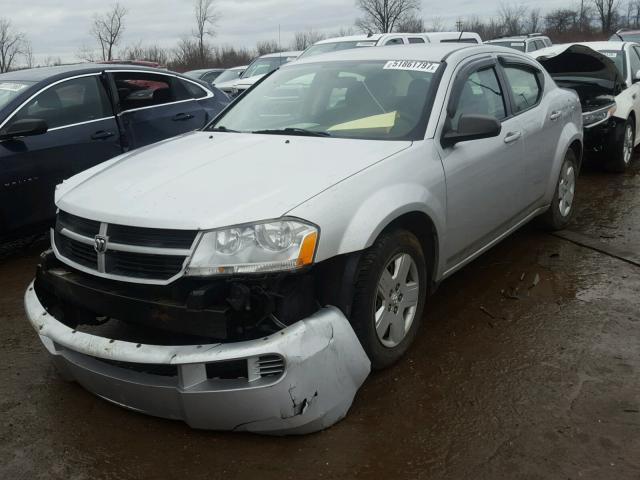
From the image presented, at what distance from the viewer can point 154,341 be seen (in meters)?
2.78

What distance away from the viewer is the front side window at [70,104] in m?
5.21

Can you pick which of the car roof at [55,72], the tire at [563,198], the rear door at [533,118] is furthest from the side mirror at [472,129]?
the car roof at [55,72]

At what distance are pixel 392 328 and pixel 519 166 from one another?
1795mm

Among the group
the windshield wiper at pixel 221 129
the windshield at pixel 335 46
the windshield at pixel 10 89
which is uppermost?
the windshield at pixel 335 46

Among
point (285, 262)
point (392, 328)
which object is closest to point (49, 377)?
point (285, 262)

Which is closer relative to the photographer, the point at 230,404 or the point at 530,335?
the point at 230,404

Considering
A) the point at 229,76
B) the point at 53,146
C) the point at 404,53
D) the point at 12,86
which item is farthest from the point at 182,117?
the point at 229,76

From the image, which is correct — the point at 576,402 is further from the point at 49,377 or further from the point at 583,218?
the point at 583,218

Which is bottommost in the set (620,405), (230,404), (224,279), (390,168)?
(620,405)

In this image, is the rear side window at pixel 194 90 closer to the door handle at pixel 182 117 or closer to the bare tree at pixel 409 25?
the door handle at pixel 182 117

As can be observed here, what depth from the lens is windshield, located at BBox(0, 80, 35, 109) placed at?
514 centimetres

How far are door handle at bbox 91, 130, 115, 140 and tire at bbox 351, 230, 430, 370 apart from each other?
3.46m

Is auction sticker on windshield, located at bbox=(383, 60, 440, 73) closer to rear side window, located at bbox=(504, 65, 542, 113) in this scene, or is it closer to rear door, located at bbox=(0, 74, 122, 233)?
rear side window, located at bbox=(504, 65, 542, 113)

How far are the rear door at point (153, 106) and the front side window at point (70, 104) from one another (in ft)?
0.58
